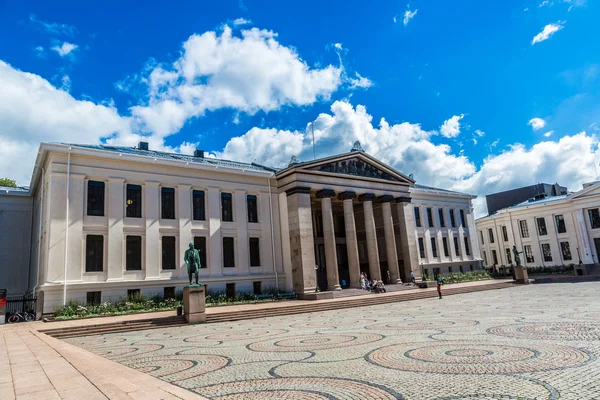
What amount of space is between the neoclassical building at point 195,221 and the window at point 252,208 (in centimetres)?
10

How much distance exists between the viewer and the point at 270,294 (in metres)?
33.6

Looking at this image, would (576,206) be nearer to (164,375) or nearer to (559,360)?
(559,360)

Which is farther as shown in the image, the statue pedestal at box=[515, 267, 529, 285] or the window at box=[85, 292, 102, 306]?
the statue pedestal at box=[515, 267, 529, 285]

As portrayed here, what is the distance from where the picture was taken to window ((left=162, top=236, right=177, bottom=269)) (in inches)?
1220

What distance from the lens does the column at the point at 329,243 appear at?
36.1m

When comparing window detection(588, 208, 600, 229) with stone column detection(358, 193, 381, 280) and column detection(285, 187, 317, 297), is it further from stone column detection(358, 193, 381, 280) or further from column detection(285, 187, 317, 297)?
column detection(285, 187, 317, 297)

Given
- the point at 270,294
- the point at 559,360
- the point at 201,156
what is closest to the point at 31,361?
the point at 559,360

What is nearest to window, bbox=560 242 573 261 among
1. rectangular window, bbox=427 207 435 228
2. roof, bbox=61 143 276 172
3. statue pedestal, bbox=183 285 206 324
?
rectangular window, bbox=427 207 435 228

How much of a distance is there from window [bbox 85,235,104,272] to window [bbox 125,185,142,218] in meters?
2.85

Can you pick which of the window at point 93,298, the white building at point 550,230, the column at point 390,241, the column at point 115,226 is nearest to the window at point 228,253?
the column at point 115,226

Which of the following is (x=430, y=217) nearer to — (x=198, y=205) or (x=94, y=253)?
(x=198, y=205)

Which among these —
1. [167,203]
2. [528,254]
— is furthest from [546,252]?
[167,203]

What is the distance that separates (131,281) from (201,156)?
A: 53.9ft

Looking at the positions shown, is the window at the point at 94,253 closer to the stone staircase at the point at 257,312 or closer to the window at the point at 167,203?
the window at the point at 167,203
